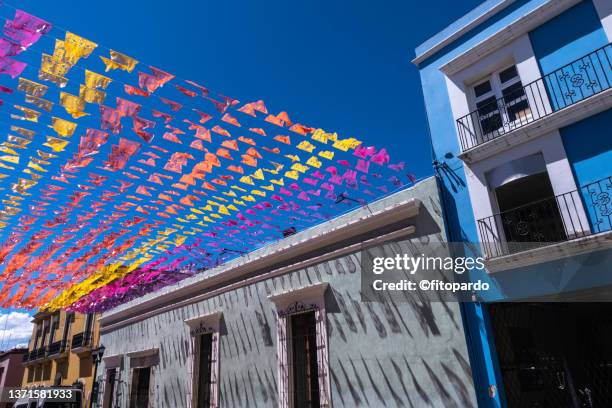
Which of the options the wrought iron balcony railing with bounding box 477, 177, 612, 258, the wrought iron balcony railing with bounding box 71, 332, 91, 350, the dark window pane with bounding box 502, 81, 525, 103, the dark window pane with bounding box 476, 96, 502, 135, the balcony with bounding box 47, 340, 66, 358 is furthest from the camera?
the balcony with bounding box 47, 340, 66, 358

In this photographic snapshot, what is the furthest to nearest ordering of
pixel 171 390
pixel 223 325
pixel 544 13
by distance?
pixel 171 390, pixel 223 325, pixel 544 13

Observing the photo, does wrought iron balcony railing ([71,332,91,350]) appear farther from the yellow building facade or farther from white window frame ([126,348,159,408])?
white window frame ([126,348,159,408])

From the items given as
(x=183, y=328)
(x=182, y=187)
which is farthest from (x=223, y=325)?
(x=182, y=187)

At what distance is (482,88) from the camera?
8258 mm

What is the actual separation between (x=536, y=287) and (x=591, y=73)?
136 inches

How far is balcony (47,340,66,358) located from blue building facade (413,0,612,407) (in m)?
21.5

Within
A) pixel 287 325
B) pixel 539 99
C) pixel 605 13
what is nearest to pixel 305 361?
pixel 287 325

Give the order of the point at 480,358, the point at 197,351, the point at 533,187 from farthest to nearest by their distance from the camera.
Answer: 1. the point at 197,351
2. the point at 533,187
3. the point at 480,358

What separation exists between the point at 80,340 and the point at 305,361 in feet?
50.4

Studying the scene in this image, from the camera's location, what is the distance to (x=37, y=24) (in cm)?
531

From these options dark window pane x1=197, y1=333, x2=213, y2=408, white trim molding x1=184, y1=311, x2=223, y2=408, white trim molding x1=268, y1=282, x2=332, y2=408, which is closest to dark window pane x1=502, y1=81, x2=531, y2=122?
white trim molding x1=268, y1=282, x2=332, y2=408

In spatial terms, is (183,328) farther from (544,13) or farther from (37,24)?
(544,13)

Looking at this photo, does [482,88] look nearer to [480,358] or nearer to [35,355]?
[480,358]

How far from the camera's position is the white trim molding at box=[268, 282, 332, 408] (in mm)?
8359
